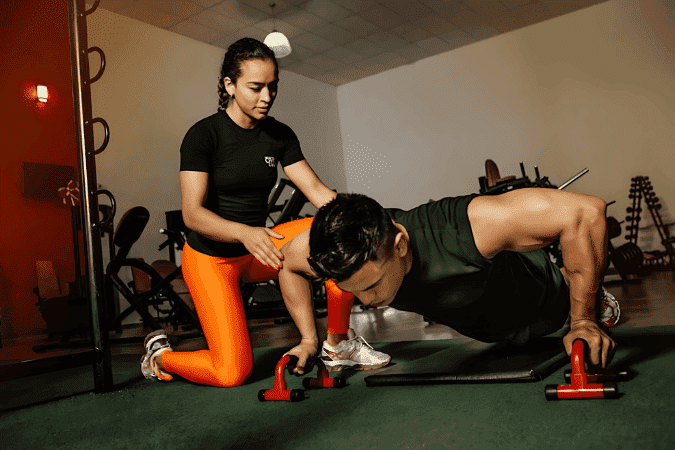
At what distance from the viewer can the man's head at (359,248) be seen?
1.13 m

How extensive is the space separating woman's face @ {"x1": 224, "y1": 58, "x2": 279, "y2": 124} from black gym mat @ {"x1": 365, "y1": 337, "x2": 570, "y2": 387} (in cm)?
101

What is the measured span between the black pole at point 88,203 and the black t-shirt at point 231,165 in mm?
402

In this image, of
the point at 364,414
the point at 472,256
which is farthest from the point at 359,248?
the point at 364,414

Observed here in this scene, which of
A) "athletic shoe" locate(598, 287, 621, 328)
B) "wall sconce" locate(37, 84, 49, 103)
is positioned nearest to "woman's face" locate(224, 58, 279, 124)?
"athletic shoe" locate(598, 287, 621, 328)

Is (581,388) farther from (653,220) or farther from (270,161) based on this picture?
(653,220)

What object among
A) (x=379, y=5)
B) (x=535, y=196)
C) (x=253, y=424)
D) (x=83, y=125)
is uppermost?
(x=379, y=5)

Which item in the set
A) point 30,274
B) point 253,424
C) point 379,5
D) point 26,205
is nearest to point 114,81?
point 26,205

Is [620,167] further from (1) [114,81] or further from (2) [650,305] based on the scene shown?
(1) [114,81]

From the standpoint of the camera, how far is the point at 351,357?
1.96 meters

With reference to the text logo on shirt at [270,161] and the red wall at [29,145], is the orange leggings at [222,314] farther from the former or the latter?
the red wall at [29,145]

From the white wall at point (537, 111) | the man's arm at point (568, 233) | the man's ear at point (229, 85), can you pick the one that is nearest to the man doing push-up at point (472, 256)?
the man's arm at point (568, 233)

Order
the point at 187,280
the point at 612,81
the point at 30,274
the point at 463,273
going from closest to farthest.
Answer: the point at 463,273
the point at 187,280
the point at 30,274
the point at 612,81

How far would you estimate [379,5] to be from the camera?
6047 millimetres

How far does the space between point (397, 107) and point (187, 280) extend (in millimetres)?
6893
